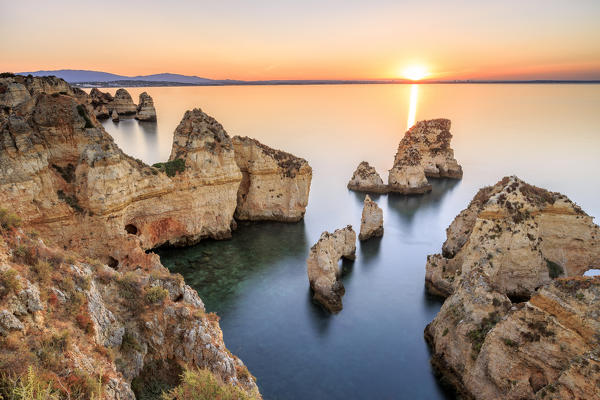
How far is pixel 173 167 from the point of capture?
26688 mm

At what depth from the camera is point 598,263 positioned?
21219 mm

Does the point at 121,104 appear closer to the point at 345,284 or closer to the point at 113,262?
the point at 113,262

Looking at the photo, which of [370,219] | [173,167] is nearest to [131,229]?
[173,167]

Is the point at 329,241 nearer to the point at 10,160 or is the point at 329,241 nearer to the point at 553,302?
the point at 553,302

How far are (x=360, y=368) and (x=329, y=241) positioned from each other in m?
8.28

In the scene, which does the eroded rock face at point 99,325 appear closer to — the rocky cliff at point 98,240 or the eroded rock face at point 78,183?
the rocky cliff at point 98,240

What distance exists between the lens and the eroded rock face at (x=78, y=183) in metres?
18.2

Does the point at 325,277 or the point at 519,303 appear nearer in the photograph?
the point at 519,303

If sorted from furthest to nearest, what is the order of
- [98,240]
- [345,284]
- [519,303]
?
[345,284] < [98,240] < [519,303]

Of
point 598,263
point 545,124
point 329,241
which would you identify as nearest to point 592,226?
point 598,263

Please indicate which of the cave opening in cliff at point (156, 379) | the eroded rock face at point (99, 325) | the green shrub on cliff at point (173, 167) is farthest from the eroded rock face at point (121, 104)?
the cave opening in cliff at point (156, 379)

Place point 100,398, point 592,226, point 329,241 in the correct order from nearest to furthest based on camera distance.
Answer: point 100,398 → point 592,226 → point 329,241

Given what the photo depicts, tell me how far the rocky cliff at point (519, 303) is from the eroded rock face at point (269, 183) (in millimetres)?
14862

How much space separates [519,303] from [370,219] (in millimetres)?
17942
